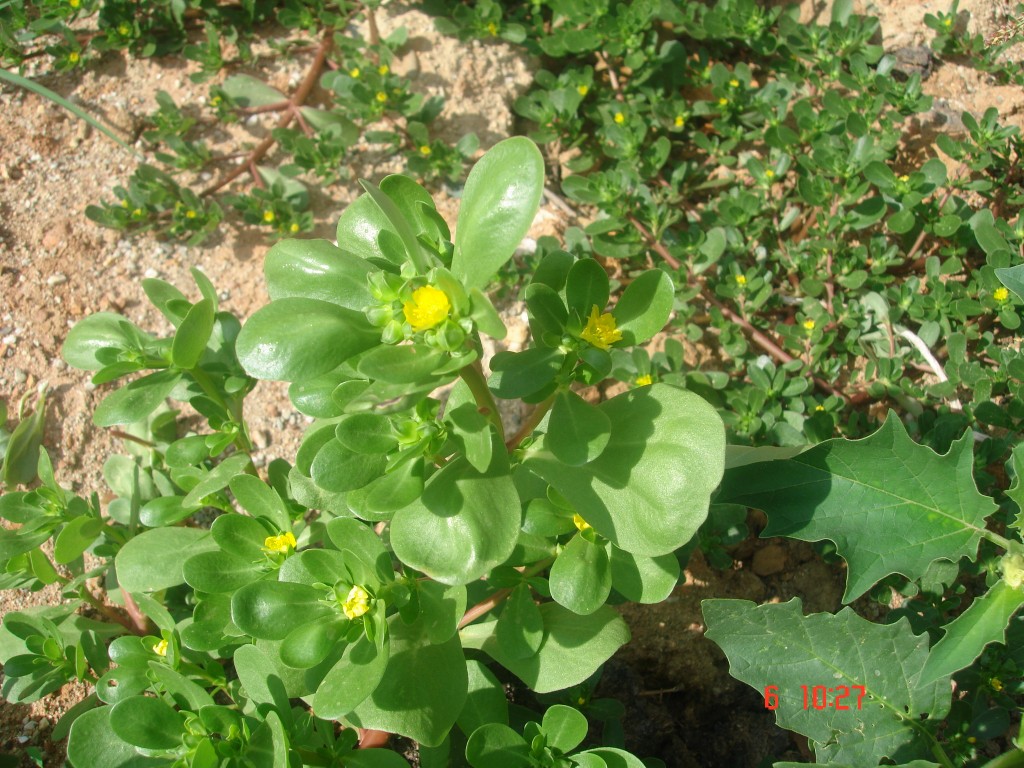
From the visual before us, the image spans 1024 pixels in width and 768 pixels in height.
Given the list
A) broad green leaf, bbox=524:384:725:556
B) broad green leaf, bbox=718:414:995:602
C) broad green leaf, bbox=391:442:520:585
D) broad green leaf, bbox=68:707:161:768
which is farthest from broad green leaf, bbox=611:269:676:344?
broad green leaf, bbox=68:707:161:768

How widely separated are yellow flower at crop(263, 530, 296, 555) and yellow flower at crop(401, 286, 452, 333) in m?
0.86

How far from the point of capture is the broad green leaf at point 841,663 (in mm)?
2184

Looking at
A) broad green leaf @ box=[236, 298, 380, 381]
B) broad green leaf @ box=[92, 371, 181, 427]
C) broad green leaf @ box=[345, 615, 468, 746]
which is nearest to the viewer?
broad green leaf @ box=[236, 298, 380, 381]

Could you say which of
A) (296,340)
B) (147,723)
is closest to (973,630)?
(296,340)

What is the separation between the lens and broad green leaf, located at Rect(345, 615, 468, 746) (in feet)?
6.56

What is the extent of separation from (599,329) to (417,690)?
3.17 ft

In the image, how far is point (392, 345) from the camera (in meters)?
1.72

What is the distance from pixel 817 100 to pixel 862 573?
233 cm

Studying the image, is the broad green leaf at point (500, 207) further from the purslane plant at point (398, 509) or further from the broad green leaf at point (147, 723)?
the broad green leaf at point (147, 723)

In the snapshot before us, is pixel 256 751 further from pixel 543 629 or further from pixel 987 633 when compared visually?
pixel 987 633

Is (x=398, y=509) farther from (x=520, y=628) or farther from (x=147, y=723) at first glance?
(x=147, y=723)

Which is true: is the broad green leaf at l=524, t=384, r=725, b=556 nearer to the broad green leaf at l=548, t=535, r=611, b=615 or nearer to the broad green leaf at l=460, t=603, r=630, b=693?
the broad green leaf at l=548, t=535, r=611, b=615

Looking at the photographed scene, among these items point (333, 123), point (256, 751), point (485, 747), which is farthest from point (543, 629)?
point (333, 123)

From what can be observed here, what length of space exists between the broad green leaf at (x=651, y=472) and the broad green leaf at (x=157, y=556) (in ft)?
3.65
